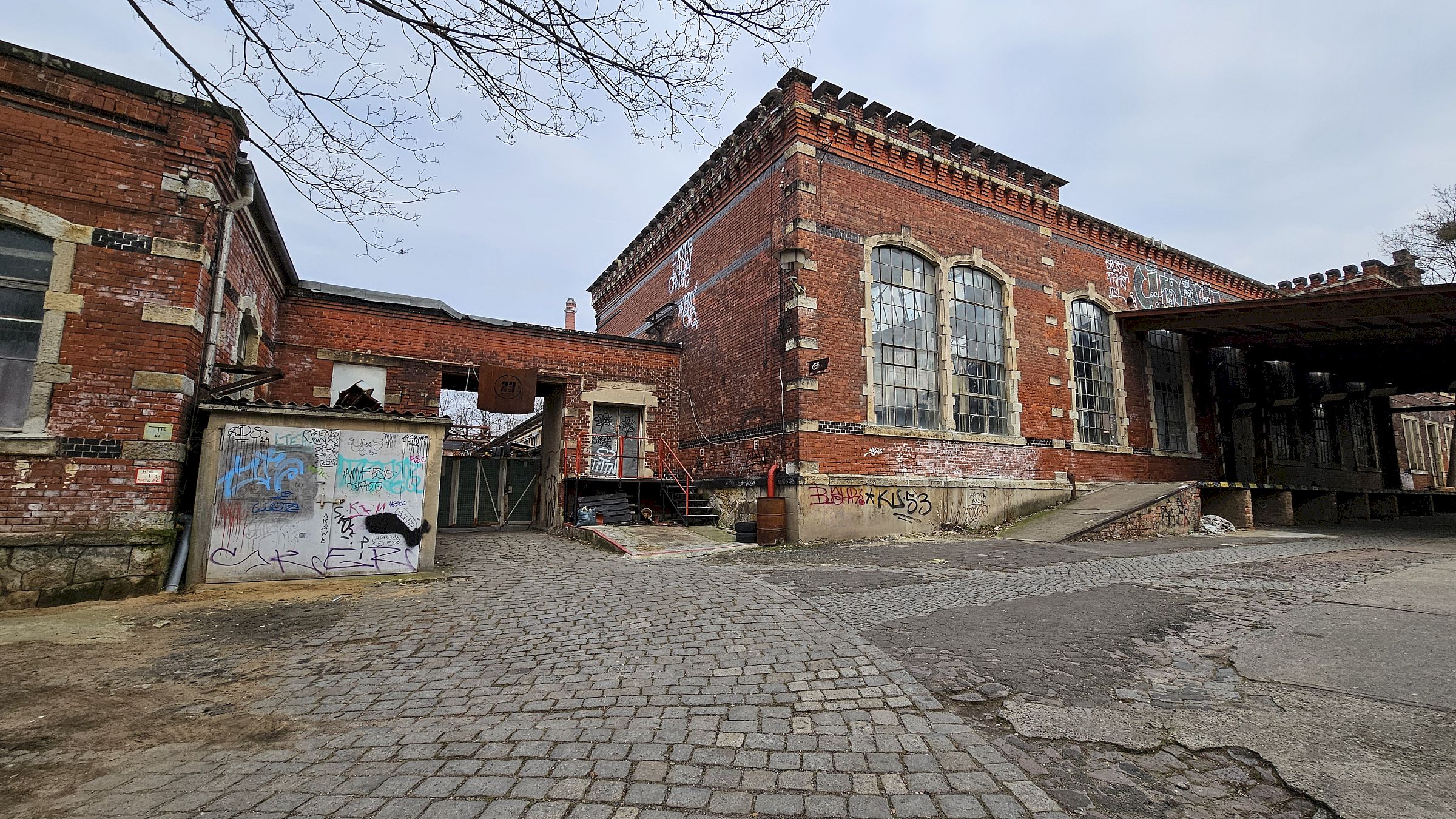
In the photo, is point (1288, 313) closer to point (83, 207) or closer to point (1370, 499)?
point (1370, 499)

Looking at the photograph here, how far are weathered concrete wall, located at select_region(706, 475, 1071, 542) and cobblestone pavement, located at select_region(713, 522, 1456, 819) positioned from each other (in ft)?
3.81

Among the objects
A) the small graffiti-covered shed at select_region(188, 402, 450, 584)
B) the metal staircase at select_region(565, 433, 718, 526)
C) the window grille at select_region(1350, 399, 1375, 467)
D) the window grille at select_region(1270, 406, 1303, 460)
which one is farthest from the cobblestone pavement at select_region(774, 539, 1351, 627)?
the window grille at select_region(1350, 399, 1375, 467)

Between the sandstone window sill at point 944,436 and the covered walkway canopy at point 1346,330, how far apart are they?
587 cm

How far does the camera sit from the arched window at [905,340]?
12938 mm

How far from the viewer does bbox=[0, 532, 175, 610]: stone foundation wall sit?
21.1ft

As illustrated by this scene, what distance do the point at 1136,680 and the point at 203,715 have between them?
5.62 m

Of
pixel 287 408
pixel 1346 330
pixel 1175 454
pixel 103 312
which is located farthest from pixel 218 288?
pixel 1346 330

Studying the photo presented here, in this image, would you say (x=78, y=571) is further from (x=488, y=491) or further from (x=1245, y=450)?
(x=1245, y=450)

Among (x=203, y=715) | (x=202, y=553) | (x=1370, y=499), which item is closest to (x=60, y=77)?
(x=202, y=553)

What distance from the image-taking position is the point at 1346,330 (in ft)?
50.6

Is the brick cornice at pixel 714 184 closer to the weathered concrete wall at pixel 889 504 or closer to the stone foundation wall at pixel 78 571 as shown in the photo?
the weathered concrete wall at pixel 889 504

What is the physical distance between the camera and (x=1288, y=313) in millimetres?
14102

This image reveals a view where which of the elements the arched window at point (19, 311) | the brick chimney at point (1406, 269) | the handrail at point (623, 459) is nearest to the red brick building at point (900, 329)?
the handrail at point (623, 459)

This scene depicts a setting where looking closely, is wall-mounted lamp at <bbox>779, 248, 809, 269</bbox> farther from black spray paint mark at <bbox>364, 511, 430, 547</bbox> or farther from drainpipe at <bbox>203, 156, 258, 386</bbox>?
drainpipe at <bbox>203, 156, 258, 386</bbox>
